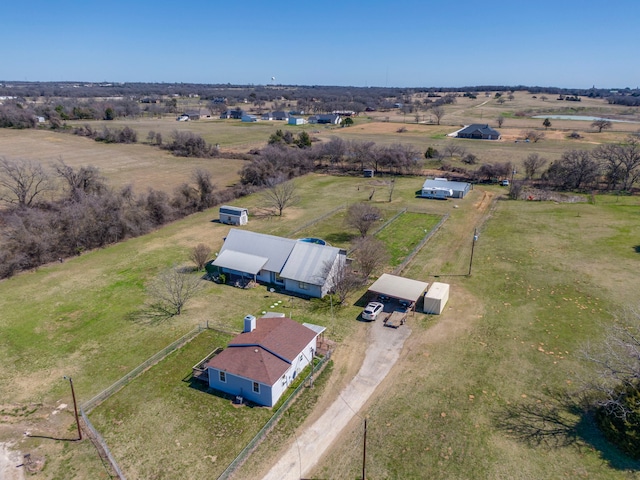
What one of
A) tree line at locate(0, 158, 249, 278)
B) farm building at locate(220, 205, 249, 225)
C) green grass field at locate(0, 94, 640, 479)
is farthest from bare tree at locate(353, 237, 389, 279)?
tree line at locate(0, 158, 249, 278)

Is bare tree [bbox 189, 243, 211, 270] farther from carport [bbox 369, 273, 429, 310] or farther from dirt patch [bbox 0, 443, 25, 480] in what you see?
dirt patch [bbox 0, 443, 25, 480]

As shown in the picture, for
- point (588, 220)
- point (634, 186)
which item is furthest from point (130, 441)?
point (634, 186)

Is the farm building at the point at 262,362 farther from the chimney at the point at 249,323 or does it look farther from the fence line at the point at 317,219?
the fence line at the point at 317,219

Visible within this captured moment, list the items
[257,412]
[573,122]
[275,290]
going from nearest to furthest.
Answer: [257,412] → [275,290] → [573,122]

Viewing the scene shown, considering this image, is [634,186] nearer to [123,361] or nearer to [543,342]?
[543,342]

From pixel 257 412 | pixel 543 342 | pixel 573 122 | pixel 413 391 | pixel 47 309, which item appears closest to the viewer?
pixel 257 412

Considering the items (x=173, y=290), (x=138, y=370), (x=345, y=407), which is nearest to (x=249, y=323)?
(x=138, y=370)
